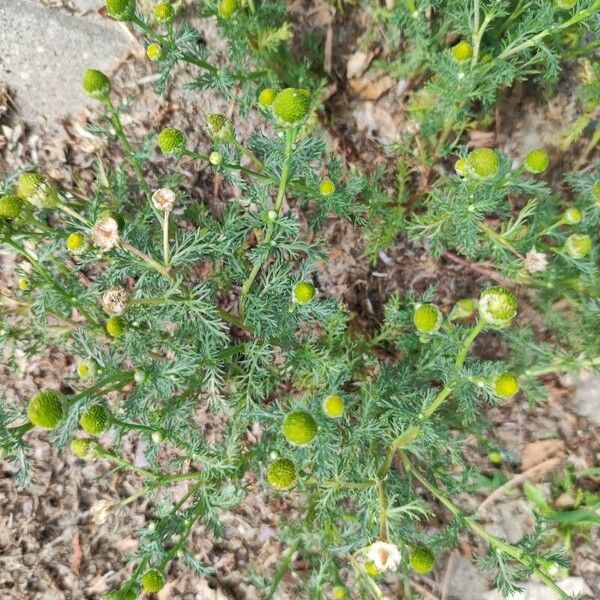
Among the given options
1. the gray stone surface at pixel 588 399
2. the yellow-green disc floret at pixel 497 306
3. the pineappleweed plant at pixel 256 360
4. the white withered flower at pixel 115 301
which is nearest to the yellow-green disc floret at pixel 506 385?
the pineappleweed plant at pixel 256 360

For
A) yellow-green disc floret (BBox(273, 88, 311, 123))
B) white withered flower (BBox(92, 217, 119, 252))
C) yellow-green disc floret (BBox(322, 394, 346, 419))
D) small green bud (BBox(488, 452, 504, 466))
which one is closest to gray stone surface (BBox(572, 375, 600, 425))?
small green bud (BBox(488, 452, 504, 466))

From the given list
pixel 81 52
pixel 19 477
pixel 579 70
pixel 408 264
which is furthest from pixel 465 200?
pixel 81 52

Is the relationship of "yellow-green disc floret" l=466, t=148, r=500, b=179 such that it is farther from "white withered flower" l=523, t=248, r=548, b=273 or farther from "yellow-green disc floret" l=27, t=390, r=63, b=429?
"yellow-green disc floret" l=27, t=390, r=63, b=429

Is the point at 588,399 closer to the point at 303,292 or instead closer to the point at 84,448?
the point at 303,292

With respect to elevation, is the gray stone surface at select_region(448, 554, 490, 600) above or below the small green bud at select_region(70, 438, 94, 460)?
below

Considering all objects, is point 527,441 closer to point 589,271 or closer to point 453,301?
point 453,301

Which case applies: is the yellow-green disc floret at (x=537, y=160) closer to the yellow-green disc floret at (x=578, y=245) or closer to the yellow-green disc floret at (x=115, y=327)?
the yellow-green disc floret at (x=578, y=245)
